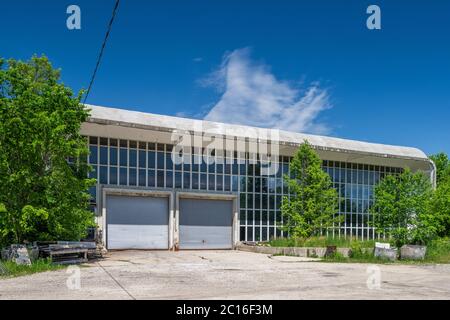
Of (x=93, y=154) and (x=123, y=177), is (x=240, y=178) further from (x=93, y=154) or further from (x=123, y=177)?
(x=93, y=154)

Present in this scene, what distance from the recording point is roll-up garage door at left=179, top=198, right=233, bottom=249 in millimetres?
27828

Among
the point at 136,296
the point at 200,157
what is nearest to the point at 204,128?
the point at 200,157

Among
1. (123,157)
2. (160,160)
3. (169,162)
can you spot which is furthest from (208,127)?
(123,157)

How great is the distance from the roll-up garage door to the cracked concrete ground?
995 centimetres

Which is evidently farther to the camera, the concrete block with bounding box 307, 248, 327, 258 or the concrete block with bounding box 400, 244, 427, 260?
the concrete block with bounding box 307, 248, 327, 258

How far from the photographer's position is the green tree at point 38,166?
16.7m

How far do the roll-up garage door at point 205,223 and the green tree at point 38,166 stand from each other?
9.82 metres

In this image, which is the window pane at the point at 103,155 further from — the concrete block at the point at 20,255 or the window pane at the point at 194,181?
the concrete block at the point at 20,255

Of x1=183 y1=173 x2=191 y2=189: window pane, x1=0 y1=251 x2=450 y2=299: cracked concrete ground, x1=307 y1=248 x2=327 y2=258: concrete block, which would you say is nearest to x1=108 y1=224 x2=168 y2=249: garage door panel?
x1=183 y1=173 x2=191 y2=189: window pane

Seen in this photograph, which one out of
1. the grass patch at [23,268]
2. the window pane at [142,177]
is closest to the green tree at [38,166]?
the grass patch at [23,268]

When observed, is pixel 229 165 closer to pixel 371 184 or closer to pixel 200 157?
pixel 200 157

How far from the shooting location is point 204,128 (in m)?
27.6

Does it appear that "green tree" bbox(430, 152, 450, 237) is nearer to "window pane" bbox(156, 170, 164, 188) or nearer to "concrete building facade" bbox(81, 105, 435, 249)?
"concrete building facade" bbox(81, 105, 435, 249)

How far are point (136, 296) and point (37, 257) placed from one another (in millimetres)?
8330
